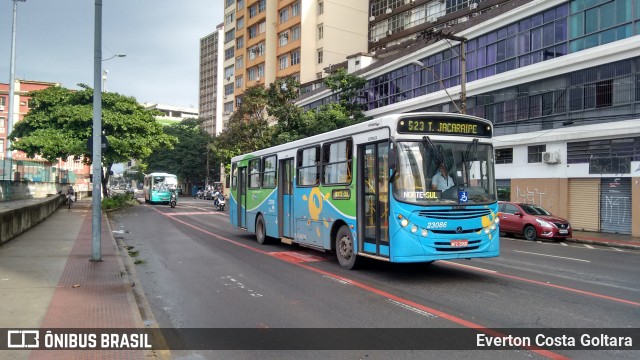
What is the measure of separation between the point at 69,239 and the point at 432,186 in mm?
11891

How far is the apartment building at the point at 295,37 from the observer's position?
5530 cm

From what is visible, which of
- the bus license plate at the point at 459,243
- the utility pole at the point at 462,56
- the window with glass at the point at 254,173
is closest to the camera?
the bus license plate at the point at 459,243

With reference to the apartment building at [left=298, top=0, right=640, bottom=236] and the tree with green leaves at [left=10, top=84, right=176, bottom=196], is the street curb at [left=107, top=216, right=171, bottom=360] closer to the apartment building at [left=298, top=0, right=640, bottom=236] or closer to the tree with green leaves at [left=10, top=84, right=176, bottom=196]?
the apartment building at [left=298, top=0, right=640, bottom=236]

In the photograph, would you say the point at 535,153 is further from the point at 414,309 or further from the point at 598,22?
the point at 414,309

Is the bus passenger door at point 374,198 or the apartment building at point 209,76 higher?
the apartment building at point 209,76

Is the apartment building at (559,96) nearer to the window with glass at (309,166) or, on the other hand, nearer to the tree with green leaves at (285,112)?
the tree with green leaves at (285,112)

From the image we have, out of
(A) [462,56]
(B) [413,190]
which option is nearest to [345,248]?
(B) [413,190]

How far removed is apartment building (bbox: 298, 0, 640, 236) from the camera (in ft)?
68.8

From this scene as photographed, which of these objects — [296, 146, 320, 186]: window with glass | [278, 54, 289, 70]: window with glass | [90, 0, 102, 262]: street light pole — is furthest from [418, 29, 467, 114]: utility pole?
[278, 54, 289, 70]: window with glass

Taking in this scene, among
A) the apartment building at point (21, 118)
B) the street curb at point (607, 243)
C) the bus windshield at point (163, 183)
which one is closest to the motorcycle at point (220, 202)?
the bus windshield at point (163, 183)

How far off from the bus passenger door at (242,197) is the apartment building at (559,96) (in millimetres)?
10213

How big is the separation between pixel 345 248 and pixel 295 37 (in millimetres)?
50943

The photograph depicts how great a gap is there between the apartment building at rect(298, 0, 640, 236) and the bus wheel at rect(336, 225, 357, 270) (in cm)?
1316

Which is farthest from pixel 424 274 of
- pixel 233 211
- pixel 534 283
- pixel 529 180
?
pixel 529 180
